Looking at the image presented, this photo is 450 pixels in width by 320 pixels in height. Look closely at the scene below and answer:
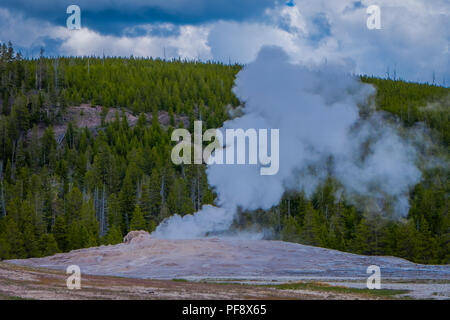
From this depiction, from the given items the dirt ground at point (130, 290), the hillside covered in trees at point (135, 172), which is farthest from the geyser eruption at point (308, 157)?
the dirt ground at point (130, 290)

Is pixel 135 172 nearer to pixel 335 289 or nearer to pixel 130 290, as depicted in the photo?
pixel 130 290

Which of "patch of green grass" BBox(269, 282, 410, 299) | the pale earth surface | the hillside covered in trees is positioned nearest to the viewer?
"patch of green grass" BBox(269, 282, 410, 299)

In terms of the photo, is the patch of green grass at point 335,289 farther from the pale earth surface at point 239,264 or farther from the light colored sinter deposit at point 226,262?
the light colored sinter deposit at point 226,262

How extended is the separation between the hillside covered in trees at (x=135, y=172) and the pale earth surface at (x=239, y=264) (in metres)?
15.2

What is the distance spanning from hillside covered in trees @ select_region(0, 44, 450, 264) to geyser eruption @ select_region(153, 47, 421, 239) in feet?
8.89

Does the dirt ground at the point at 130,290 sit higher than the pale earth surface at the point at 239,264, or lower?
higher

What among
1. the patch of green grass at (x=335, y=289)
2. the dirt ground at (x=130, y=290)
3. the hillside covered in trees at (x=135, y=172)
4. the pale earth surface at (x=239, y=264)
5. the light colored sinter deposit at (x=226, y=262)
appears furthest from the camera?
the hillside covered in trees at (x=135, y=172)

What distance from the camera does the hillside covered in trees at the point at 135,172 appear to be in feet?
232

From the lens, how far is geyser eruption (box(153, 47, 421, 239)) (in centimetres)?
5912

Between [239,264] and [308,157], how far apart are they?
40997 mm

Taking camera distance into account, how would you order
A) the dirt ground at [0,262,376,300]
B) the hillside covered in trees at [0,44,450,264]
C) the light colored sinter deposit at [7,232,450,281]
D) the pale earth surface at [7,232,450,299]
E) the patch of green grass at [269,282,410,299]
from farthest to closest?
the hillside covered in trees at [0,44,450,264]
the light colored sinter deposit at [7,232,450,281]
the pale earth surface at [7,232,450,299]
the patch of green grass at [269,282,410,299]
the dirt ground at [0,262,376,300]

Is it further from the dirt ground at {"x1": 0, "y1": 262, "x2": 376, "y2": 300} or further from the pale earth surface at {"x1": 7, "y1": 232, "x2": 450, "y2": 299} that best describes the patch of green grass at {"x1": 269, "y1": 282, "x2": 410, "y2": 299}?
the pale earth surface at {"x1": 7, "y1": 232, "x2": 450, "y2": 299}

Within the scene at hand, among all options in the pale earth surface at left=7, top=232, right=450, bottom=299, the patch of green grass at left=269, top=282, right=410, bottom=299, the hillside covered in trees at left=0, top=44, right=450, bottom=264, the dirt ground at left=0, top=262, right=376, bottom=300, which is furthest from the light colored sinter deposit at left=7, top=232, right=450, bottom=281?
the hillside covered in trees at left=0, top=44, right=450, bottom=264

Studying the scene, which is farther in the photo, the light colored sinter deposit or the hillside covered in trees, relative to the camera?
the hillside covered in trees
